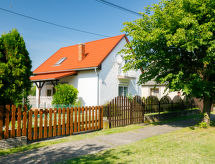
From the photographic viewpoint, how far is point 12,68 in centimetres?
753

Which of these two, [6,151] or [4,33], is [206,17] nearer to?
[4,33]

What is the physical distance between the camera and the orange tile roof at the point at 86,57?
17.8 metres

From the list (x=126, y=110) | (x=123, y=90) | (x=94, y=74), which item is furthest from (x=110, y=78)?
(x=126, y=110)

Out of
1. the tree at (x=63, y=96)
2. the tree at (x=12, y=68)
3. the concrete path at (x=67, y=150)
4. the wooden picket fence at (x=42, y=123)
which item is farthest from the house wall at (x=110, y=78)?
the tree at (x=12, y=68)

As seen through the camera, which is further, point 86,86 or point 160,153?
point 86,86

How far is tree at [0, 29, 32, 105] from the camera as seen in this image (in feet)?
24.1

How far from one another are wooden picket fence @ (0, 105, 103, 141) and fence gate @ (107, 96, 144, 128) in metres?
0.70

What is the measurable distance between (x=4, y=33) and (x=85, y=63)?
10421 mm

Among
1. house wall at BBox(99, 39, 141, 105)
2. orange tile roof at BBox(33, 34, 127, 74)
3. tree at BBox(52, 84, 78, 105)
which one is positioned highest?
orange tile roof at BBox(33, 34, 127, 74)

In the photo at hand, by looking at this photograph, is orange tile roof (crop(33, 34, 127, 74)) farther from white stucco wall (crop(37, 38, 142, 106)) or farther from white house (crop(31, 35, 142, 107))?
white stucco wall (crop(37, 38, 142, 106))

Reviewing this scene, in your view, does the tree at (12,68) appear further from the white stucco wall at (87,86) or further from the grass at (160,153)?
the white stucco wall at (87,86)

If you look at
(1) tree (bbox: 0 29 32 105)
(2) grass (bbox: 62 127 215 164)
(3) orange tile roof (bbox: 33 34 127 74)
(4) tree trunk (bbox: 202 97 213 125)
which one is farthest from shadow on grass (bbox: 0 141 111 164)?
(3) orange tile roof (bbox: 33 34 127 74)

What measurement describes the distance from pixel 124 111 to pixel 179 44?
440 centimetres

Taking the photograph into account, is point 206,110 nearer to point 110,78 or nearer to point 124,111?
point 124,111
